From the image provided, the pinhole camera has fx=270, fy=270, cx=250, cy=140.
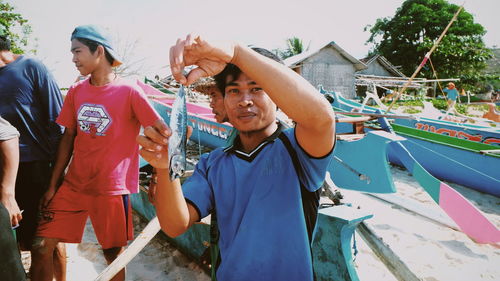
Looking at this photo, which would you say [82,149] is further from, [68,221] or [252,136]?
[252,136]

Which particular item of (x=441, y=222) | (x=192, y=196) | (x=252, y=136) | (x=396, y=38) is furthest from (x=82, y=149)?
(x=396, y=38)

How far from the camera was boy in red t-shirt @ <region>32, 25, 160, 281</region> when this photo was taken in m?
2.16

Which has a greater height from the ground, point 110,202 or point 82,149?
point 82,149

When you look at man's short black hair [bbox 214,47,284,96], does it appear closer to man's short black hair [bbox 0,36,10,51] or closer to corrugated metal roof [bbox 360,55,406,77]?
man's short black hair [bbox 0,36,10,51]

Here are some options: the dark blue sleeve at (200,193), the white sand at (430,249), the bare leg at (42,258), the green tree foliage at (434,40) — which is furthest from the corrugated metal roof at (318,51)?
the dark blue sleeve at (200,193)

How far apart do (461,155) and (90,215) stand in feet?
22.6

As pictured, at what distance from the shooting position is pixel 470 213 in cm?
328

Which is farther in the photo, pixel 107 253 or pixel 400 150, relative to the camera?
pixel 400 150

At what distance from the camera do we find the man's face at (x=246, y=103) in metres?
1.17

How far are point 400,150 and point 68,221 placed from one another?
416 centimetres

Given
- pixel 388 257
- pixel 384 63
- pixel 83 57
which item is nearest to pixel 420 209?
pixel 388 257

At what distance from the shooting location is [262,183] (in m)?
1.19

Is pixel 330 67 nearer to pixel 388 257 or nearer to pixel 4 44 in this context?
pixel 388 257

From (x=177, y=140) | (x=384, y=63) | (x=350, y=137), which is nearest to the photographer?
(x=177, y=140)
